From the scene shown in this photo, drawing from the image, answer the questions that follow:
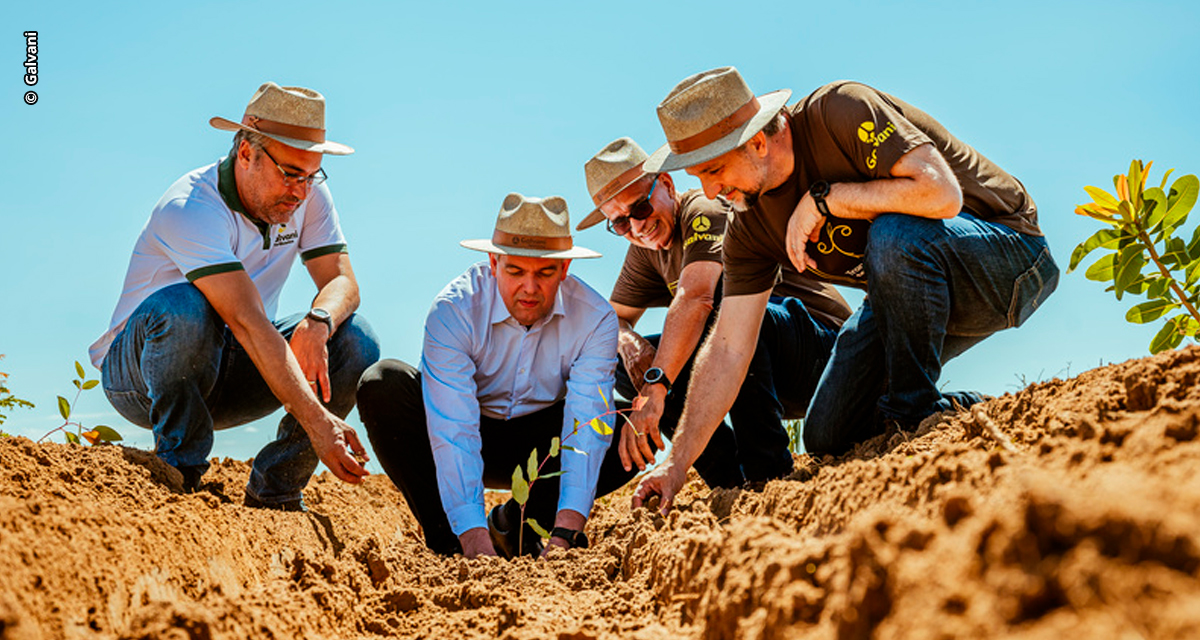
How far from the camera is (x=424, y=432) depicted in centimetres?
407

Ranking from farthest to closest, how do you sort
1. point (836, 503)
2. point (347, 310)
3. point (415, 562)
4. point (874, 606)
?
1. point (347, 310)
2. point (415, 562)
3. point (836, 503)
4. point (874, 606)

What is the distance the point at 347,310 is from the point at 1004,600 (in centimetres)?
371

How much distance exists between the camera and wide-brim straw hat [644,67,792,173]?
3.47 meters

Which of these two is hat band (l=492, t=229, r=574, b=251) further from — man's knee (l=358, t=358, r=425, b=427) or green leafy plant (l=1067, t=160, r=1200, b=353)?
green leafy plant (l=1067, t=160, r=1200, b=353)

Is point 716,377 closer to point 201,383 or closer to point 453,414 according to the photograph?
point 453,414

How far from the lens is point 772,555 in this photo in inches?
61.1

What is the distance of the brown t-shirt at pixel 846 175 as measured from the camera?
3.28 meters

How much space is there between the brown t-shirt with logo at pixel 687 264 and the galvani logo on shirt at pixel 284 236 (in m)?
1.75

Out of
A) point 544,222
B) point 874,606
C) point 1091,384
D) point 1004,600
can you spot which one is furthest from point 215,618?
point 544,222

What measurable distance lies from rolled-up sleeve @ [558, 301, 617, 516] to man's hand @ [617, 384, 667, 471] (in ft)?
0.32

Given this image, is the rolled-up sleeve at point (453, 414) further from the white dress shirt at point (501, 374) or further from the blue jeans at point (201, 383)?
the blue jeans at point (201, 383)

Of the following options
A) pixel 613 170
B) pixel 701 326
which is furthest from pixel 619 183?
pixel 701 326

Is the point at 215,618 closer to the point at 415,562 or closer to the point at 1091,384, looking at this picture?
the point at 415,562

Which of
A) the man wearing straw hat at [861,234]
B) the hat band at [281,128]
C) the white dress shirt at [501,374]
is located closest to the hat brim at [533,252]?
the white dress shirt at [501,374]
